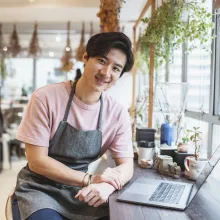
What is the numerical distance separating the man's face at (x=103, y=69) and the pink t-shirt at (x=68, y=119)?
0.36ft

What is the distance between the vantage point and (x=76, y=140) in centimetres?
143

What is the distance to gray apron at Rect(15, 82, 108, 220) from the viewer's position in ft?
4.50

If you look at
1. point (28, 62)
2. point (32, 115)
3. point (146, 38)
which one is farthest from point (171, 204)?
point (28, 62)

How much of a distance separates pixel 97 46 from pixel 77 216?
0.77 m

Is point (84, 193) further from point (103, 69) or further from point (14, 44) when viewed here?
point (14, 44)

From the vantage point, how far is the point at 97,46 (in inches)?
56.9

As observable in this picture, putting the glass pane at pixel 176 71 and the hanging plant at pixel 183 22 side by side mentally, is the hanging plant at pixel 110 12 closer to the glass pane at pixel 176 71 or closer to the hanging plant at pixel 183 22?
the hanging plant at pixel 183 22

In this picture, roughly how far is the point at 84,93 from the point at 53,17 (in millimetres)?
3542

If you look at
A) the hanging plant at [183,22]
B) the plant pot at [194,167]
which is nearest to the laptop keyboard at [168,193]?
the plant pot at [194,167]

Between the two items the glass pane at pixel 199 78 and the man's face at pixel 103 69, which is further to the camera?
the glass pane at pixel 199 78

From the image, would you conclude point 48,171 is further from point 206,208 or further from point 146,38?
point 146,38

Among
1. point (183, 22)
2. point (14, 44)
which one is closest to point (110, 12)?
point (183, 22)

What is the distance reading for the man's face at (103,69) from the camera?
1436 mm

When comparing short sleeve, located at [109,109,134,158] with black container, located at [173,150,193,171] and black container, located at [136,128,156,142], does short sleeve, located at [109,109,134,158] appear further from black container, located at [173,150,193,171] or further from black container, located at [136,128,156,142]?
black container, located at [136,128,156,142]
